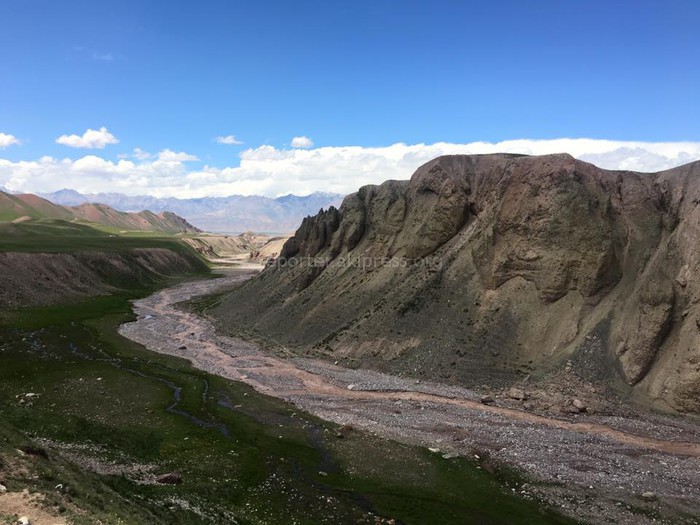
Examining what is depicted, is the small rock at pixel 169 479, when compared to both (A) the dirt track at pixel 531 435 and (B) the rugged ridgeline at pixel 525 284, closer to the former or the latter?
(A) the dirt track at pixel 531 435

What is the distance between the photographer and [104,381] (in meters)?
49.4

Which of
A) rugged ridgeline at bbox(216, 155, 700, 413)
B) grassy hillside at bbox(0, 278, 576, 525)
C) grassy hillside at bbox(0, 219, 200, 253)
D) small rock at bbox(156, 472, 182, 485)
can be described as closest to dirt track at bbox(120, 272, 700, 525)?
grassy hillside at bbox(0, 278, 576, 525)

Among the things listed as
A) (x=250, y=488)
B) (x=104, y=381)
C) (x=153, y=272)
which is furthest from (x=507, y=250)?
(x=153, y=272)

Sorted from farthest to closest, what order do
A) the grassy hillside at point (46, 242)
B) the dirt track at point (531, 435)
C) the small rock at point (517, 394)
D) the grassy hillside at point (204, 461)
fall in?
1. the grassy hillside at point (46, 242)
2. the small rock at point (517, 394)
3. the dirt track at point (531, 435)
4. the grassy hillside at point (204, 461)

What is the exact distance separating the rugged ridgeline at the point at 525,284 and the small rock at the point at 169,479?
3105cm

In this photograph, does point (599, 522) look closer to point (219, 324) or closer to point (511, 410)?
point (511, 410)

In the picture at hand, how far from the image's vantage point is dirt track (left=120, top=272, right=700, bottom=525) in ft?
93.1

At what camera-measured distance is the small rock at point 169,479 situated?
27.3 m

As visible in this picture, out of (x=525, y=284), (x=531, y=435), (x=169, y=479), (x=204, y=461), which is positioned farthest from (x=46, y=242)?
(x=531, y=435)

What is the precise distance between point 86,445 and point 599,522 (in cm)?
3184

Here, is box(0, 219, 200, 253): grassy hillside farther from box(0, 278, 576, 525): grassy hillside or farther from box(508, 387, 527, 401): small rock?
box(508, 387, 527, 401): small rock

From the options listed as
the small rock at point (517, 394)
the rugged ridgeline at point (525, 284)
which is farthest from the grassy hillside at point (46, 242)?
the small rock at point (517, 394)

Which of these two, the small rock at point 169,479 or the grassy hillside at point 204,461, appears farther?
the small rock at point 169,479

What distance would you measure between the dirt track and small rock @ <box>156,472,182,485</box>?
52.1ft
